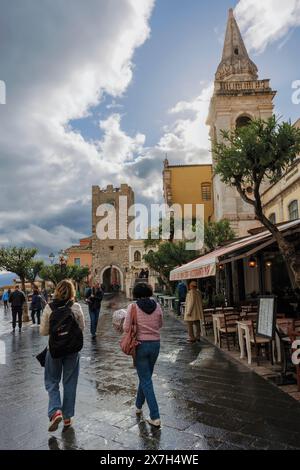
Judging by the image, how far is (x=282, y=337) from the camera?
5.54 meters

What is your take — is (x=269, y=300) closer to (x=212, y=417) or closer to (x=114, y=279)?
(x=212, y=417)

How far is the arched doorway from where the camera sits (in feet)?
174

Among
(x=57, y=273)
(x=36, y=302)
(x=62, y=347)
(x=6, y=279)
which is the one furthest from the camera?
(x=57, y=273)

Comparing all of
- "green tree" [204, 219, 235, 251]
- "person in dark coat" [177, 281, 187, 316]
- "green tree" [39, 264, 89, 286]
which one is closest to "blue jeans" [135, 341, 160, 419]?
"person in dark coat" [177, 281, 187, 316]

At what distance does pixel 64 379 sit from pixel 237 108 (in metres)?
25.6

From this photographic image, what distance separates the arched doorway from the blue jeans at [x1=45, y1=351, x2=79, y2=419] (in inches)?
1898

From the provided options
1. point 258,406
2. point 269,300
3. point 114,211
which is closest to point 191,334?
point 269,300

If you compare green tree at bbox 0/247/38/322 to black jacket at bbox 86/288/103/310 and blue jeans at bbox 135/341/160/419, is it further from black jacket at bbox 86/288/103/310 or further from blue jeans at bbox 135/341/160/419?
blue jeans at bbox 135/341/160/419

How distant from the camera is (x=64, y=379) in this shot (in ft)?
12.4

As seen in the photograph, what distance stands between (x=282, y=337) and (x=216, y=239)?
496 inches

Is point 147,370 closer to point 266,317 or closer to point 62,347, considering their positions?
point 62,347

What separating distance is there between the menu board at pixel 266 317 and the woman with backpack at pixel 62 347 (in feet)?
10.4

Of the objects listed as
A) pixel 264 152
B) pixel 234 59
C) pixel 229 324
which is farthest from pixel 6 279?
pixel 234 59

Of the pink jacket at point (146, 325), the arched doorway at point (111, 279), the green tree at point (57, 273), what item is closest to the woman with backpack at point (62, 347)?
the pink jacket at point (146, 325)
